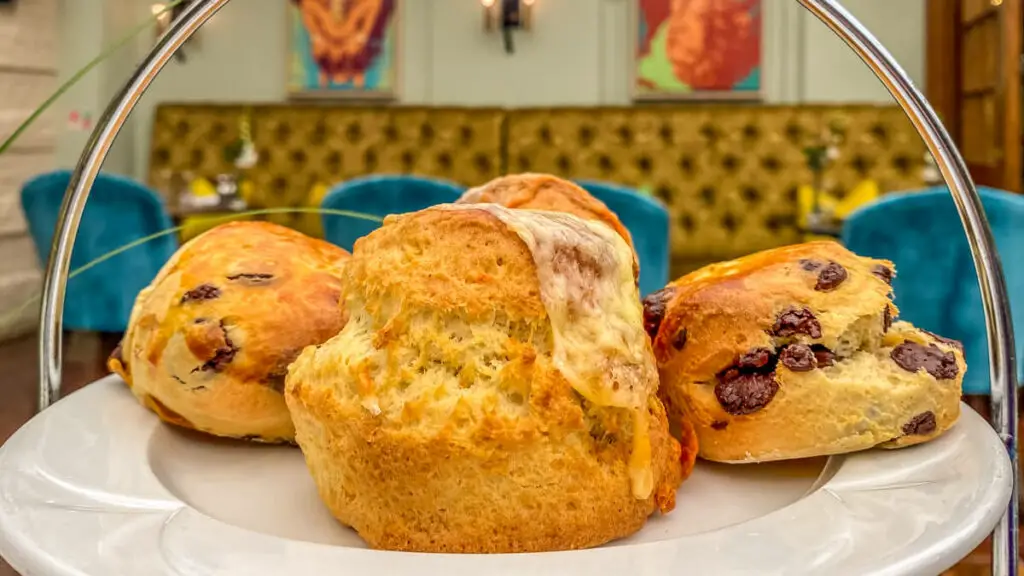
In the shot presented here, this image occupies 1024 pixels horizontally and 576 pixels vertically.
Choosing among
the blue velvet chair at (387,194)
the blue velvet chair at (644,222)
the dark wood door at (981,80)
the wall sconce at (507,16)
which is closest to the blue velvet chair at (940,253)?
the blue velvet chair at (644,222)

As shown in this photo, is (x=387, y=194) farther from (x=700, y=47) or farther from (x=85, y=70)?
(x=700, y=47)

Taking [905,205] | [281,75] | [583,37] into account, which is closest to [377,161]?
[281,75]

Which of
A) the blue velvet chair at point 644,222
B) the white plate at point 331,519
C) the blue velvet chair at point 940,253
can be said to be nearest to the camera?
the white plate at point 331,519

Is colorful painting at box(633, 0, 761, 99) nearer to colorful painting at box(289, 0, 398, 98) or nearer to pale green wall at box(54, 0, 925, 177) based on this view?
pale green wall at box(54, 0, 925, 177)

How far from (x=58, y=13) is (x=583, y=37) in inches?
81.3

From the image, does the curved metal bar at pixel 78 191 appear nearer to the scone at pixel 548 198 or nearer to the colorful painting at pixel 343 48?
the scone at pixel 548 198

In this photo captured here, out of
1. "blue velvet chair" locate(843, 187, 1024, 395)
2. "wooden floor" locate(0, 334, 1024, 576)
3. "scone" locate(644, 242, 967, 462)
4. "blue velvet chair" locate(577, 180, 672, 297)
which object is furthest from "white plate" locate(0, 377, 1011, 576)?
"blue velvet chair" locate(577, 180, 672, 297)

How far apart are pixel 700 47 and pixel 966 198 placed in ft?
10.3

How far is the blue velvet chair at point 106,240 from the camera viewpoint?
1775 mm

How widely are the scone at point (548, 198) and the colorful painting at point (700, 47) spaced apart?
9.90 feet

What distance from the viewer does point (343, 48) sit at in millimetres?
3537

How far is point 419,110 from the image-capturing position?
339cm

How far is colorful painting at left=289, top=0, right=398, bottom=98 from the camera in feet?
11.5

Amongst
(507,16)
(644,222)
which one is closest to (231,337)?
(644,222)
